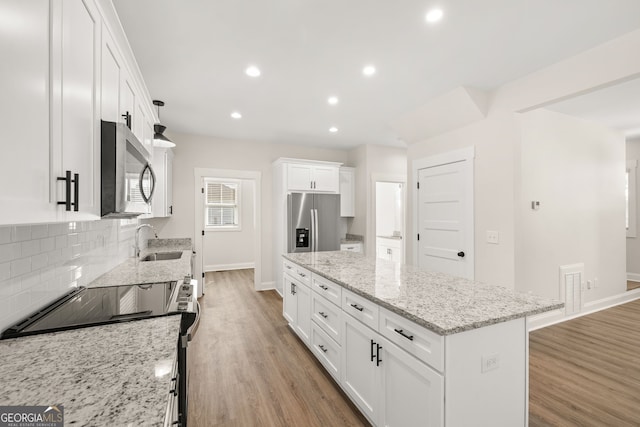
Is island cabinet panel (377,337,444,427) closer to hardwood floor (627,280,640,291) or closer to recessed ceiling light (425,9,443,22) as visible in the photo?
recessed ceiling light (425,9,443,22)

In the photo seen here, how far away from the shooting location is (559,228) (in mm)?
3408

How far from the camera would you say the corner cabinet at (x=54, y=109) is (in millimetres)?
665

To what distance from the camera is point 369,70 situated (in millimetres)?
2480

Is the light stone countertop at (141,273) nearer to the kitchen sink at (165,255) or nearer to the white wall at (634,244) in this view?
the kitchen sink at (165,255)

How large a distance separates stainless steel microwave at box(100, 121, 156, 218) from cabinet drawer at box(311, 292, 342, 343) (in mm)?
1437

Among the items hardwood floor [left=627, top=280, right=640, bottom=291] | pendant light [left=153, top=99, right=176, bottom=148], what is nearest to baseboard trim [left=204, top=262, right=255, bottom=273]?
pendant light [left=153, top=99, right=176, bottom=148]

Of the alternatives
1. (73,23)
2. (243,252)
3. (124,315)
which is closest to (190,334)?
(124,315)

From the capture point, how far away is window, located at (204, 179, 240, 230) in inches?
263

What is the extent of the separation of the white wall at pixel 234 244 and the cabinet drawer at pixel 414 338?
5.37 m

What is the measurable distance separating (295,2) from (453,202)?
2.67m

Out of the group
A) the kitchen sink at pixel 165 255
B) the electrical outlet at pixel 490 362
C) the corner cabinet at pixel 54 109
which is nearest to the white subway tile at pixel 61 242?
the corner cabinet at pixel 54 109

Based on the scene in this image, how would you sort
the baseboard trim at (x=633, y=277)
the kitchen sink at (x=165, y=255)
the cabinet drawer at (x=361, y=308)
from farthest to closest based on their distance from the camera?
1. the baseboard trim at (x=633, y=277)
2. the kitchen sink at (x=165, y=255)
3. the cabinet drawer at (x=361, y=308)

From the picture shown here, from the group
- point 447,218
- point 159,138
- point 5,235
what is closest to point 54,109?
point 5,235

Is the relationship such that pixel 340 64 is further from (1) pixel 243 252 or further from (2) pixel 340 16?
(1) pixel 243 252
